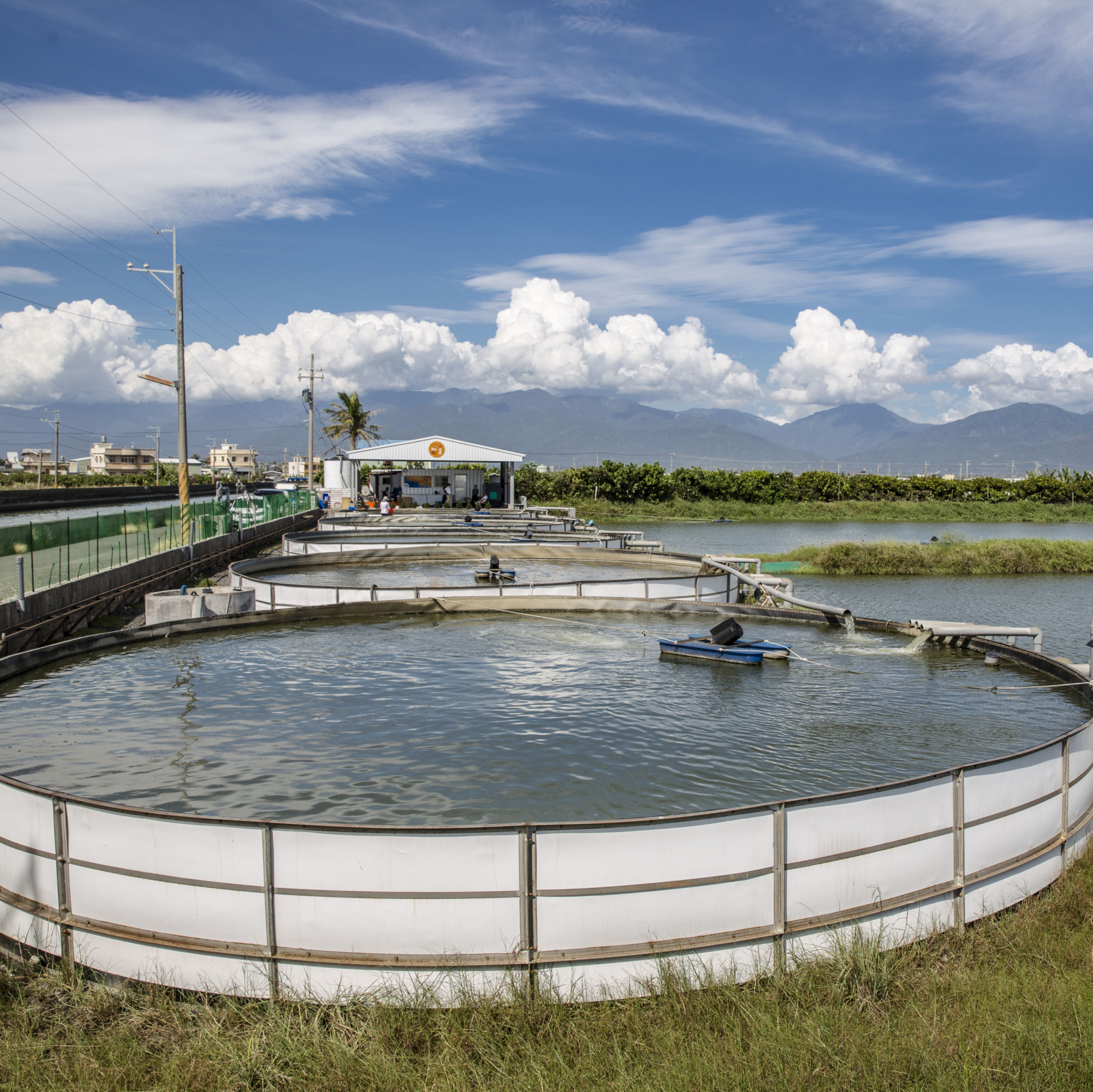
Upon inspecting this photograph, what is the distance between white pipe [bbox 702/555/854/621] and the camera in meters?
16.0

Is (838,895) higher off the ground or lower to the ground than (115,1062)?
higher

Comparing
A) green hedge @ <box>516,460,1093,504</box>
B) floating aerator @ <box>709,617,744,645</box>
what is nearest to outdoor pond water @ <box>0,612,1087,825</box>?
floating aerator @ <box>709,617,744,645</box>

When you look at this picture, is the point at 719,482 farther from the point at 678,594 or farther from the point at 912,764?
the point at 912,764

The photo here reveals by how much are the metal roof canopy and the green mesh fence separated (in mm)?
19024

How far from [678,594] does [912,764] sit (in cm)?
986

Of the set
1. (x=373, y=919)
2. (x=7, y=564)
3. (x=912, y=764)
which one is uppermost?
(x=7, y=564)

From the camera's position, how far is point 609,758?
352 inches

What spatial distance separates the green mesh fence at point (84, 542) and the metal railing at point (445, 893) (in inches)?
436

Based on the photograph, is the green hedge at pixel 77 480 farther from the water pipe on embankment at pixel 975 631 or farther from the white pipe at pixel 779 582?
the water pipe on embankment at pixel 975 631

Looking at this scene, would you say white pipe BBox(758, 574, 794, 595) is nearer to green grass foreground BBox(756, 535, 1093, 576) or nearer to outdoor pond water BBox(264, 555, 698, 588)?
outdoor pond water BBox(264, 555, 698, 588)

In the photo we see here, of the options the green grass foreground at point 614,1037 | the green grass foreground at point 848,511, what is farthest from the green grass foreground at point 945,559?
the green grass foreground at point 848,511

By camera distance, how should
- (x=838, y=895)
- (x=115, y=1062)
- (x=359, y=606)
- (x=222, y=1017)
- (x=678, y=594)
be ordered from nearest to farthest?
1. (x=115, y=1062)
2. (x=222, y=1017)
3. (x=838, y=895)
4. (x=359, y=606)
5. (x=678, y=594)

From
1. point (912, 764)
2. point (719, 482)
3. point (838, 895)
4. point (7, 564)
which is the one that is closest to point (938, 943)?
point (838, 895)

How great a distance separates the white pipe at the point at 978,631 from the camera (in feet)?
44.3
